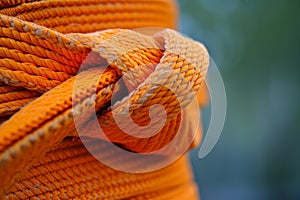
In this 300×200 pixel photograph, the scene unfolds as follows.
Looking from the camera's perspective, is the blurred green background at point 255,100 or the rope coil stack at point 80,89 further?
the blurred green background at point 255,100

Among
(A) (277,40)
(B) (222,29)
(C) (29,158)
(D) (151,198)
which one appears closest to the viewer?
(C) (29,158)

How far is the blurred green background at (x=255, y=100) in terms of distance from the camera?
80.0 inches

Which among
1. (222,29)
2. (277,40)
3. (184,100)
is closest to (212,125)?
(184,100)

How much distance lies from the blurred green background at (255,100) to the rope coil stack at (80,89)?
1.65 m

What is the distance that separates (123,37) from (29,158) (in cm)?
11

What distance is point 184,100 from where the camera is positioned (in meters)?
0.29

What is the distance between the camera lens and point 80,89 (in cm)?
27

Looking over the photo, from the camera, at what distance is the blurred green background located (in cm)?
203

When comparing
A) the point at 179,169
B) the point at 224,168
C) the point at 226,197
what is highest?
the point at 179,169

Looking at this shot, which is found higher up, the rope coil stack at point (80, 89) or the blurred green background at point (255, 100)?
the rope coil stack at point (80, 89)

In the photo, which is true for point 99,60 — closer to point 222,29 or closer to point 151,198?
point 151,198

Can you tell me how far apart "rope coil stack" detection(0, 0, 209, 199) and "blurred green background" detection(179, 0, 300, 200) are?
165 cm

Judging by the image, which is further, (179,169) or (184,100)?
(179,169)

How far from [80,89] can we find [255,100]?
79.8 inches
